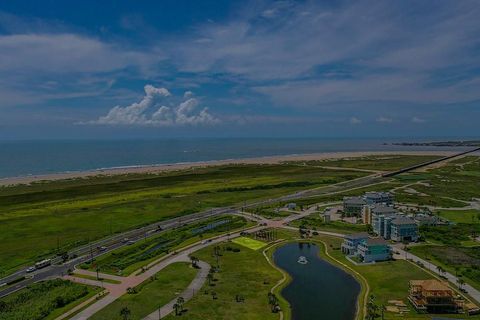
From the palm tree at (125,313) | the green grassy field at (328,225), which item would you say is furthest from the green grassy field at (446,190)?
the palm tree at (125,313)

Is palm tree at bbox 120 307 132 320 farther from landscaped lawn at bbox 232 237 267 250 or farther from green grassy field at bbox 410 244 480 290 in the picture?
green grassy field at bbox 410 244 480 290

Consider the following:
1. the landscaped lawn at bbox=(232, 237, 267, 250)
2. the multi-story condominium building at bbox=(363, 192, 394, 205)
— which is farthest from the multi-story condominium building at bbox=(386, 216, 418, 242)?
the multi-story condominium building at bbox=(363, 192, 394, 205)

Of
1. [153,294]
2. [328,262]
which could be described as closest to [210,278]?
[153,294]

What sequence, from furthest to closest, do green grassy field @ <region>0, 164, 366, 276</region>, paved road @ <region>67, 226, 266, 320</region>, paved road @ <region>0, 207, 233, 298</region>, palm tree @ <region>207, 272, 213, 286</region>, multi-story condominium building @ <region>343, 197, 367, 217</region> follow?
multi-story condominium building @ <region>343, 197, 367, 217</region>
green grassy field @ <region>0, 164, 366, 276</region>
paved road @ <region>0, 207, 233, 298</region>
palm tree @ <region>207, 272, 213, 286</region>
paved road @ <region>67, 226, 266, 320</region>

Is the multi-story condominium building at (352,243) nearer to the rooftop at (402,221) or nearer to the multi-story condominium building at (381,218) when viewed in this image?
the rooftop at (402,221)

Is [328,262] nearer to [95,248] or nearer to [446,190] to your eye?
[95,248]

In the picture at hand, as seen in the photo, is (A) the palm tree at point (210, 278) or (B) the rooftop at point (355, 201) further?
(B) the rooftop at point (355, 201)

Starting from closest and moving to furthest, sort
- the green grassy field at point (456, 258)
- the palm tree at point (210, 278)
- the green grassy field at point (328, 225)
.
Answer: the palm tree at point (210, 278) → the green grassy field at point (456, 258) → the green grassy field at point (328, 225)

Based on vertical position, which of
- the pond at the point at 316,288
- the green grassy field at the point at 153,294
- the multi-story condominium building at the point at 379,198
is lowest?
the pond at the point at 316,288

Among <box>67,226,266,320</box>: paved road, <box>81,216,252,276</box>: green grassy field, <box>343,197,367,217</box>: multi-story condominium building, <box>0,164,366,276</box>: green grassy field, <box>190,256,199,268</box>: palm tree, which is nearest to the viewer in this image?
<box>67,226,266,320</box>: paved road
